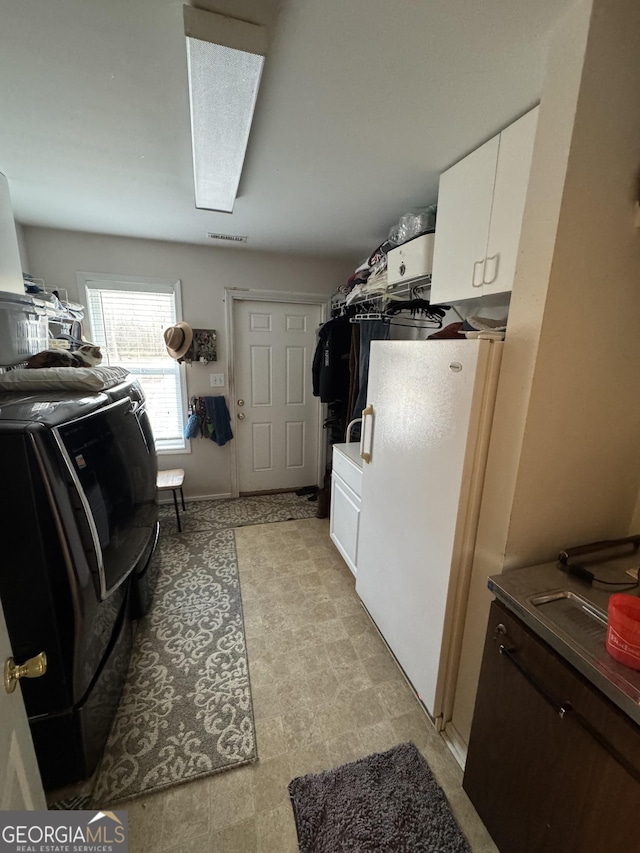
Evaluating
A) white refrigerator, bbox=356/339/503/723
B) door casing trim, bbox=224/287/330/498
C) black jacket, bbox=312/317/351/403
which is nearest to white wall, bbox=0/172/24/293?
door casing trim, bbox=224/287/330/498

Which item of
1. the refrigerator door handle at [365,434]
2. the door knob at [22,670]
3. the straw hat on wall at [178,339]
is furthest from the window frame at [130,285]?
the door knob at [22,670]

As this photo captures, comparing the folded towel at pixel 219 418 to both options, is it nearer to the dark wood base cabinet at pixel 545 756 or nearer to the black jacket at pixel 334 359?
the black jacket at pixel 334 359

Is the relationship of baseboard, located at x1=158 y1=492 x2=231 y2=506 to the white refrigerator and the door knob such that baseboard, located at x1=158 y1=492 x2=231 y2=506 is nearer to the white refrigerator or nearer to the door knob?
the white refrigerator

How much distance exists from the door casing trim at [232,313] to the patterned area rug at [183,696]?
52.0 inches

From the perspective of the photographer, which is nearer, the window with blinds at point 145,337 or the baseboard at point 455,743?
the baseboard at point 455,743

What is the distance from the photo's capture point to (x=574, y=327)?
3.28 feet

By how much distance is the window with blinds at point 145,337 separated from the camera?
9.53ft

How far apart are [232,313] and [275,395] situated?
0.90 metres

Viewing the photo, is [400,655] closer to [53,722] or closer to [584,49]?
[53,722]

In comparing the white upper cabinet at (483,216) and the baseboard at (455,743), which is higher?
the white upper cabinet at (483,216)

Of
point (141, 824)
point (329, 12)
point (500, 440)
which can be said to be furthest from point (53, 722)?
point (329, 12)

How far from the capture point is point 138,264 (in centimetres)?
288

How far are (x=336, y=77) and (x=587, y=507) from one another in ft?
5.61

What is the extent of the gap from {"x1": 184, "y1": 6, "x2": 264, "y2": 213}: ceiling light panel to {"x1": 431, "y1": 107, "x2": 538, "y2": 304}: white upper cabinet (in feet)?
2.98
